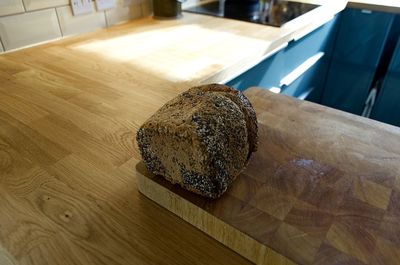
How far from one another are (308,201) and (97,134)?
15.6 inches

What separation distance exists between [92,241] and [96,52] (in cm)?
72

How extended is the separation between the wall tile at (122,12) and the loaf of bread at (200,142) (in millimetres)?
899

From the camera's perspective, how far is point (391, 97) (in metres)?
1.62

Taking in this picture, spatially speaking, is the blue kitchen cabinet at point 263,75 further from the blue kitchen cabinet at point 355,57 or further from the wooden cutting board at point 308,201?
the blue kitchen cabinet at point 355,57

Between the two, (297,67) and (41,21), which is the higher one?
(41,21)

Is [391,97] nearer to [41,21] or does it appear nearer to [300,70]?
[300,70]

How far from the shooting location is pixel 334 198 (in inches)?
15.9

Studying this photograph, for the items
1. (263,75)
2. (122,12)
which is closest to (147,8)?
(122,12)

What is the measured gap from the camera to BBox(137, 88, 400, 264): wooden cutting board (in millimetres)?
343

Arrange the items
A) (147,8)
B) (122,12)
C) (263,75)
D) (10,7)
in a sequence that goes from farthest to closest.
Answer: (147,8) → (122,12) → (263,75) → (10,7)

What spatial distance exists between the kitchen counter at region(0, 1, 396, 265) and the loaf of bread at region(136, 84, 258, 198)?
7 cm

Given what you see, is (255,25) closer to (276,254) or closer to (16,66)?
(16,66)

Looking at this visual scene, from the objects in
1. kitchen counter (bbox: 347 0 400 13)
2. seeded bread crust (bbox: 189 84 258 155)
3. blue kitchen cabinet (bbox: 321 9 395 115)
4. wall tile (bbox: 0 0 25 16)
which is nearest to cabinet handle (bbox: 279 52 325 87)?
blue kitchen cabinet (bbox: 321 9 395 115)

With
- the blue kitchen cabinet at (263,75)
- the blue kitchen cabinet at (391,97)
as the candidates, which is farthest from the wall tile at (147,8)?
the blue kitchen cabinet at (391,97)
